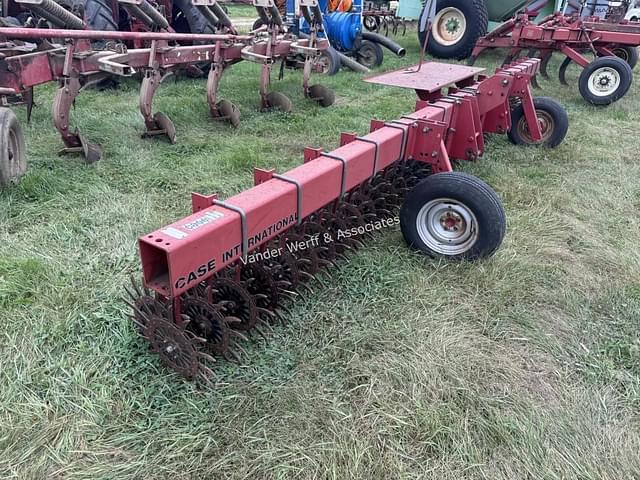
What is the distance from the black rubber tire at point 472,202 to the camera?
8.31ft

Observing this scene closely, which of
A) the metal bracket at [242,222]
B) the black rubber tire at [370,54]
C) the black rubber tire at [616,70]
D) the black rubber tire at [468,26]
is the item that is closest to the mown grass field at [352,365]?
the metal bracket at [242,222]

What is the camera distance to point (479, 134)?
3.43 meters

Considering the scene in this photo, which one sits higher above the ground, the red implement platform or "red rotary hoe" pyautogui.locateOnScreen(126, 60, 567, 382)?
the red implement platform

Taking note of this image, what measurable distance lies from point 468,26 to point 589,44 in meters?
2.78

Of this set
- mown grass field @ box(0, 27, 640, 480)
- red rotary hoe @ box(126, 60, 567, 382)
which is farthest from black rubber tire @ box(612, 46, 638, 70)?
mown grass field @ box(0, 27, 640, 480)

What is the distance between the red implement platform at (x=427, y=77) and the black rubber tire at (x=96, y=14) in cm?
411

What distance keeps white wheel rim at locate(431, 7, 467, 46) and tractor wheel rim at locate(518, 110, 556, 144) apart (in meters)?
5.62

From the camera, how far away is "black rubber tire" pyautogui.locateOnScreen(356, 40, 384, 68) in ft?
29.7

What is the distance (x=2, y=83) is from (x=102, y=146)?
112 centimetres

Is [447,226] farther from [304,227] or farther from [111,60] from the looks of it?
[111,60]

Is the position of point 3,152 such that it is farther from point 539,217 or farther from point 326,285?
point 539,217

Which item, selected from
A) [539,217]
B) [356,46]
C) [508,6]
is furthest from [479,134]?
[508,6]

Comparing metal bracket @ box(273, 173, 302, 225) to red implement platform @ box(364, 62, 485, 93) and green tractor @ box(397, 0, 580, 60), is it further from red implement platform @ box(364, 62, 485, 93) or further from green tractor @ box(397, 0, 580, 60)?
green tractor @ box(397, 0, 580, 60)

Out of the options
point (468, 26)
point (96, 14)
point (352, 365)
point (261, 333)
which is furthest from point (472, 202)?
point (468, 26)
